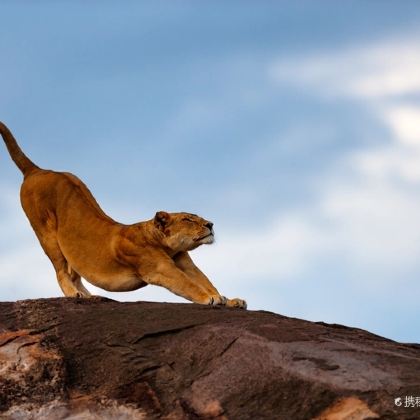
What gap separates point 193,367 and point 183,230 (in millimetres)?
3510

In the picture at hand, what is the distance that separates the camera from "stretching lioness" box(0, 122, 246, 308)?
13758 mm

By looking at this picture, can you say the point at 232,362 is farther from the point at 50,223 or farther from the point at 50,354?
the point at 50,223

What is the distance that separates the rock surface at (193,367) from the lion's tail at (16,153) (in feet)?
13.7

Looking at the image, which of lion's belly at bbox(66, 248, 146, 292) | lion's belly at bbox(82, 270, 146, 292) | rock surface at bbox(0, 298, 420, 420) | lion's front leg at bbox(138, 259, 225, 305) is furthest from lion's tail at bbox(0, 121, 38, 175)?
rock surface at bbox(0, 298, 420, 420)

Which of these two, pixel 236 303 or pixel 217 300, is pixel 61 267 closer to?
pixel 217 300

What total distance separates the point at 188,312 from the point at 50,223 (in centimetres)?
397

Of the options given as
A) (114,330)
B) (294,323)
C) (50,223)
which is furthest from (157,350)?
(50,223)

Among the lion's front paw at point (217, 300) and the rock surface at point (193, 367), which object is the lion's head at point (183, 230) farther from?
the rock surface at point (193, 367)

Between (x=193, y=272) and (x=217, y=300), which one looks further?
(x=193, y=272)

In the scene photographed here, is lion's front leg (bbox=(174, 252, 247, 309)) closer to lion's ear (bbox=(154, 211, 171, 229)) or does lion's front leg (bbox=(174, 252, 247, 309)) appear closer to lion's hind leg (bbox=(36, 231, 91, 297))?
lion's ear (bbox=(154, 211, 171, 229))

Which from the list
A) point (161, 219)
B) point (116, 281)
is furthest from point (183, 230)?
point (116, 281)

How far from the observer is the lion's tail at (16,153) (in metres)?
15.5

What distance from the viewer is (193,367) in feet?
34.8

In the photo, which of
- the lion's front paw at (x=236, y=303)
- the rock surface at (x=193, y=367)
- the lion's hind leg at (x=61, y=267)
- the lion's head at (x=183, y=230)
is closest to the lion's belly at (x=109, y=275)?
the lion's hind leg at (x=61, y=267)
